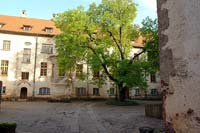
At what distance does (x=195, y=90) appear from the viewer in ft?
7.84

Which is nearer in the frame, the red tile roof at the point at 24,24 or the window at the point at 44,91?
the window at the point at 44,91

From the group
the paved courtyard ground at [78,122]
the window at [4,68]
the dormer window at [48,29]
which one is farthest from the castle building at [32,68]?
the paved courtyard ground at [78,122]

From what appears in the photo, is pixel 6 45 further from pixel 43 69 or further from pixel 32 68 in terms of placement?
pixel 43 69

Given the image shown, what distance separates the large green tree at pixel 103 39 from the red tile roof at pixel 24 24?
9327 millimetres

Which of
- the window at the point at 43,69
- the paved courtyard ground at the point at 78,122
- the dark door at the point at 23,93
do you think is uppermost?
the window at the point at 43,69

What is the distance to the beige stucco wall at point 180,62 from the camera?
243 centimetres

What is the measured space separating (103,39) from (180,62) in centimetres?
2852

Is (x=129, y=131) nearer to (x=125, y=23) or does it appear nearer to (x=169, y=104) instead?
(x=169, y=104)

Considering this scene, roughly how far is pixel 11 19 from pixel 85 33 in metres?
17.4

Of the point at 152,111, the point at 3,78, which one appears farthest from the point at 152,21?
the point at 3,78

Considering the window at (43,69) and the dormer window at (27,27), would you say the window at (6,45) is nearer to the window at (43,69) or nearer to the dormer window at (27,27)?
the dormer window at (27,27)

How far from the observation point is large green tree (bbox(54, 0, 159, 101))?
2827cm

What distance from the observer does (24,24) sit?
4006 cm

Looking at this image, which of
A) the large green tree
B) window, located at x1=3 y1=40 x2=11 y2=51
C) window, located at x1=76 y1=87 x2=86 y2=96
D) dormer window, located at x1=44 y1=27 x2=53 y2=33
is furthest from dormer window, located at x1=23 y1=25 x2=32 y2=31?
window, located at x1=76 y1=87 x2=86 y2=96
